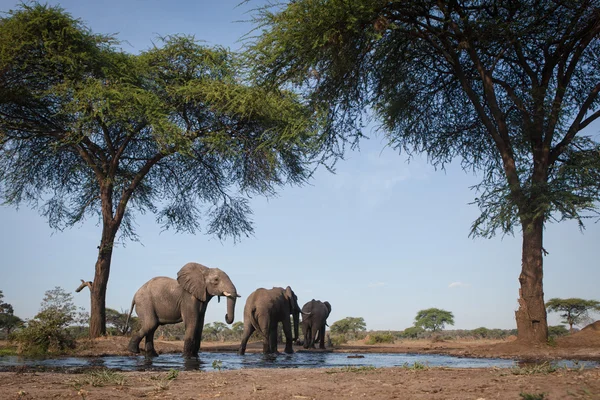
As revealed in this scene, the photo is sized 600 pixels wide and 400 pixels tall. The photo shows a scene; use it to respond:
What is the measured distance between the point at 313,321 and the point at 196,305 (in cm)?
856

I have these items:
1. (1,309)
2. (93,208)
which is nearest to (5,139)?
(93,208)

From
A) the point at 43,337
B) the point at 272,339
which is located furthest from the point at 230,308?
the point at 43,337

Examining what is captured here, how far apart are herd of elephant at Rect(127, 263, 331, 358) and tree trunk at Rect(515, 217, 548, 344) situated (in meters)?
6.91

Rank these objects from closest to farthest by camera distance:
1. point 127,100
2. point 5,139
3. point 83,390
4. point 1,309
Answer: point 83,390, point 127,100, point 5,139, point 1,309

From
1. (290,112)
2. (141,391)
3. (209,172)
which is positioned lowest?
(141,391)

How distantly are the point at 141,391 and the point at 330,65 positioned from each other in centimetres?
1206

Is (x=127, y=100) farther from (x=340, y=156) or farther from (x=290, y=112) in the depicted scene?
(x=340, y=156)

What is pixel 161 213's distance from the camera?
2833 centimetres

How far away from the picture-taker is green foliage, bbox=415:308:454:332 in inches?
2152

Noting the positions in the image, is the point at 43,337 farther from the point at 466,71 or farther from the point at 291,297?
the point at 466,71

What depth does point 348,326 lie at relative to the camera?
53781 millimetres

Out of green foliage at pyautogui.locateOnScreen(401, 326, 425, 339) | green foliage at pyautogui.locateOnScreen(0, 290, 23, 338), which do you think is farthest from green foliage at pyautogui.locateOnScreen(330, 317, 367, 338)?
green foliage at pyautogui.locateOnScreen(0, 290, 23, 338)

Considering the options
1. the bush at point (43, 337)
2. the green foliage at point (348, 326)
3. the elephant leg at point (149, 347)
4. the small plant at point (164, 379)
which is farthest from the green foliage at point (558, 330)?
the small plant at point (164, 379)

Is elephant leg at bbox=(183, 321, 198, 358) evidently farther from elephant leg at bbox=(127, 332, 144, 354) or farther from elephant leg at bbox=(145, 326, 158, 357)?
elephant leg at bbox=(127, 332, 144, 354)
